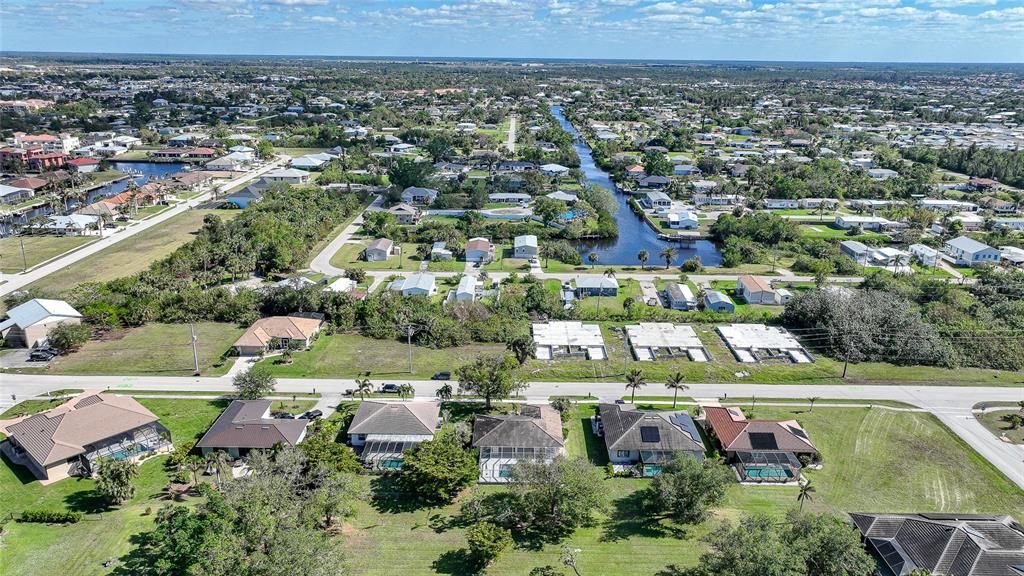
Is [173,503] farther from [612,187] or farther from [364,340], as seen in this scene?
[612,187]

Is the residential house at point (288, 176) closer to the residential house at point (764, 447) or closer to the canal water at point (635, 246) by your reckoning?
the canal water at point (635, 246)

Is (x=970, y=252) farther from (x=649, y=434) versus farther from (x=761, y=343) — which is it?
(x=649, y=434)

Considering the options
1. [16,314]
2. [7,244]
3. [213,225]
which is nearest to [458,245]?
[213,225]

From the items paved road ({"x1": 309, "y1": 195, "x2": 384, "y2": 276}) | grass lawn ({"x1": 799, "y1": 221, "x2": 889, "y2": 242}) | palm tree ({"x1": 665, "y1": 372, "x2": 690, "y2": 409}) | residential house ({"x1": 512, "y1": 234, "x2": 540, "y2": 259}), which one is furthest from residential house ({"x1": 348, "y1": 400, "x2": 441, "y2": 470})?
grass lawn ({"x1": 799, "y1": 221, "x2": 889, "y2": 242})

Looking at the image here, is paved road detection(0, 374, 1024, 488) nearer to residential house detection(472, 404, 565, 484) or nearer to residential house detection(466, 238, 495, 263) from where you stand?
residential house detection(472, 404, 565, 484)

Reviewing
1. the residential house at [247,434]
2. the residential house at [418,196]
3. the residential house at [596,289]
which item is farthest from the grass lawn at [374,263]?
the residential house at [247,434]
